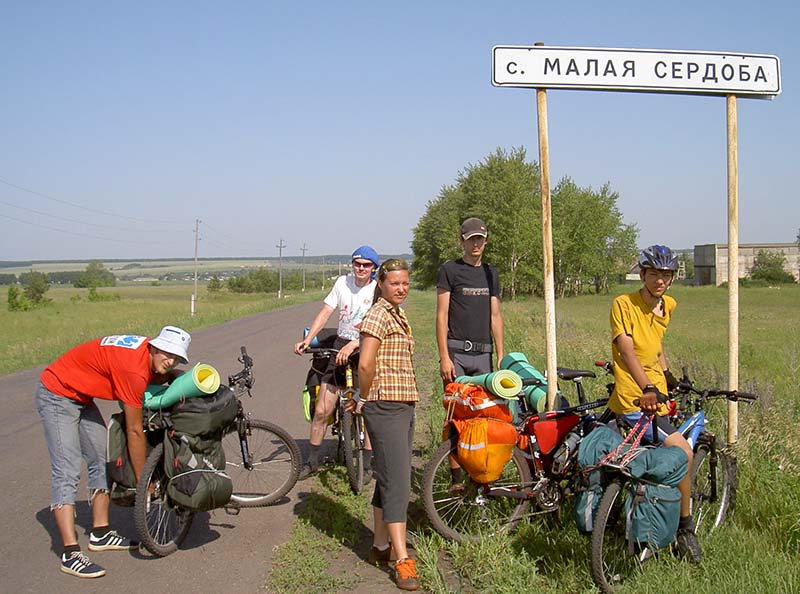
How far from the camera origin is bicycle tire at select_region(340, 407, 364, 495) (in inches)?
259

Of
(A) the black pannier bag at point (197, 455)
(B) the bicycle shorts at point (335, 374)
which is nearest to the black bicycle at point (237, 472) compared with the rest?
(A) the black pannier bag at point (197, 455)

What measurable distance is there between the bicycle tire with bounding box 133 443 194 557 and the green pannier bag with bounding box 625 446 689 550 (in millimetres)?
3021

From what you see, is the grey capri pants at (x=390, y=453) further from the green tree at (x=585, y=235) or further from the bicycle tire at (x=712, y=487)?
the green tree at (x=585, y=235)

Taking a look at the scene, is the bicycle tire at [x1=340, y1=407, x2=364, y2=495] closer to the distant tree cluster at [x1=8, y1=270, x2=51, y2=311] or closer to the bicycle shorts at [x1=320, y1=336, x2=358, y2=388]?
the bicycle shorts at [x1=320, y1=336, x2=358, y2=388]

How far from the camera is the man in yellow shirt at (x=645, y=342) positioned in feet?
15.0

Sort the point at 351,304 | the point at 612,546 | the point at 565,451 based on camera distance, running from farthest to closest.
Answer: the point at 351,304
the point at 565,451
the point at 612,546

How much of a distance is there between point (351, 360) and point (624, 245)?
85656 millimetres

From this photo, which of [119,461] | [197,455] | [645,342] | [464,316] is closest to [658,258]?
[645,342]

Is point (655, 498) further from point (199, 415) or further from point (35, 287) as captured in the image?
point (35, 287)

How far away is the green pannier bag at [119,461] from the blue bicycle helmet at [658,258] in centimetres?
364

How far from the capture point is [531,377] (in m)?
5.82

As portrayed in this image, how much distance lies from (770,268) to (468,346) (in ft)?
356

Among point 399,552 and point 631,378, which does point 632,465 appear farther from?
point 399,552

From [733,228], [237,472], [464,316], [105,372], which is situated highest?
[733,228]
